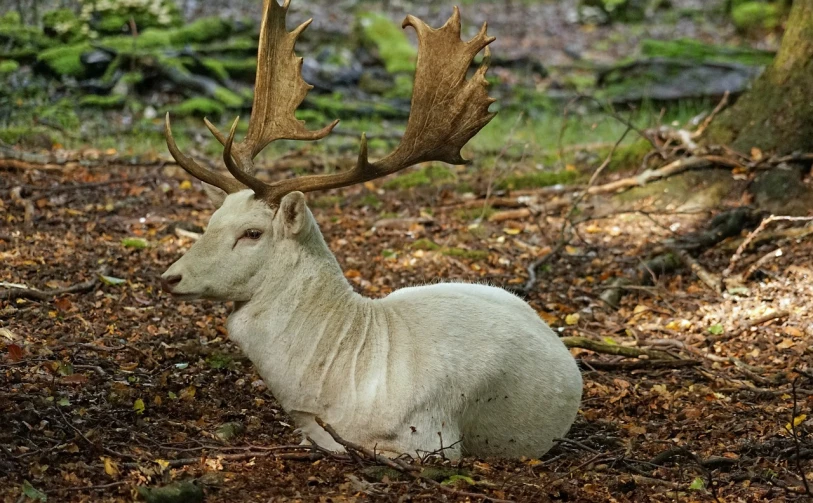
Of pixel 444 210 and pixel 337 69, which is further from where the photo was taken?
pixel 337 69

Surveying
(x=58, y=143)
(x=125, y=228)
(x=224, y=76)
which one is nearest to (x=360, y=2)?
(x=224, y=76)

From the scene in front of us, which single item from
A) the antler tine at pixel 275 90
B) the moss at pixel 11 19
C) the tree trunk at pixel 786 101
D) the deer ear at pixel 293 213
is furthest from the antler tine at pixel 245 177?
the moss at pixel 11 19

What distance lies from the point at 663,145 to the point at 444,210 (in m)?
2.39

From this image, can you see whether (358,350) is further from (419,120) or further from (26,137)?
(26,137)

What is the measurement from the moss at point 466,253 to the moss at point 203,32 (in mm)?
10850

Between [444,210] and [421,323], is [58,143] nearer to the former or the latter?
[444,210]

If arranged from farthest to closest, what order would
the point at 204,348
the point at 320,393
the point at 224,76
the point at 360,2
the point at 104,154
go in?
the point at 360,2, the point at 224,76, the point at 104,154, the point at 204,348, the point at 320,393

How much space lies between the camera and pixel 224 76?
16469mm

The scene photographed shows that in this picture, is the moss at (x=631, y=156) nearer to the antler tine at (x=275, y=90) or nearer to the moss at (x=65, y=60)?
the antler tine at (x=275, y=90)

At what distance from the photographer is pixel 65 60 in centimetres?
1548

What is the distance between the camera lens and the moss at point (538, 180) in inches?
426

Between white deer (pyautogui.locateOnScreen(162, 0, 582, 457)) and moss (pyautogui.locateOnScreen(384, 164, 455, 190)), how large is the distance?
584 cm

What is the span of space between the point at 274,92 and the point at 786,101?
222 inches

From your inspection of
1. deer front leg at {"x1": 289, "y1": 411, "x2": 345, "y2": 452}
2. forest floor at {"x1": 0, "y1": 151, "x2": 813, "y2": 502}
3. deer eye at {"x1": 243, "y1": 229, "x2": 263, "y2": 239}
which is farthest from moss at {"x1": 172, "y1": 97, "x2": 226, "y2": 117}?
deer front leg at {"x1": 289, "y1": 411, "x2": 345, "y2": 452}
